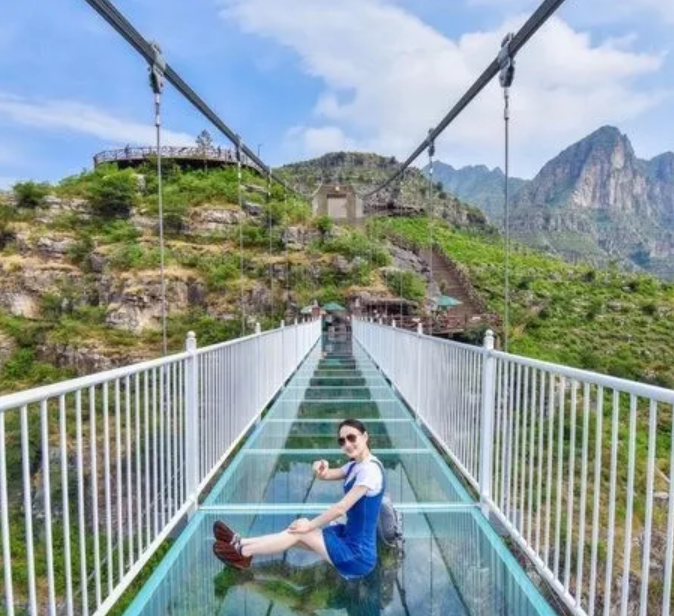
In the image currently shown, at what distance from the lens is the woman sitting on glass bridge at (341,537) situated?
210 centimetres

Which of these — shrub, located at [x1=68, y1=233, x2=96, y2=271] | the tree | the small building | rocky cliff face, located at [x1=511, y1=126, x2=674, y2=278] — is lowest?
shrub, located at [x1=68, y1=233, x2=96, y2=271]

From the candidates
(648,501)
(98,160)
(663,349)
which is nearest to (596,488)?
(648,501)

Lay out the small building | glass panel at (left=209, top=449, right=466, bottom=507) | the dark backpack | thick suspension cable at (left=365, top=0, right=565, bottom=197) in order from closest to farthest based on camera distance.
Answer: the dark backpack, glass panel at (left=209, top=449, right=466, bottom=507), thick suspension cable at (left=365, top=0, right=565, bottom=197), the small building

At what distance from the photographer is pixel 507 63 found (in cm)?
404

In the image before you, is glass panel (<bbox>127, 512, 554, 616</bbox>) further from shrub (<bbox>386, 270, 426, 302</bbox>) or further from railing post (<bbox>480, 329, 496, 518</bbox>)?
shrub (<bbox>386, 270, 426, 302</bbox>)

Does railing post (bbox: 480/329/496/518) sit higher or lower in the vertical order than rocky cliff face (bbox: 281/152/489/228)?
lower

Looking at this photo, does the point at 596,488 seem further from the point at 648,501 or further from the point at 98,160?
the point at 98,160

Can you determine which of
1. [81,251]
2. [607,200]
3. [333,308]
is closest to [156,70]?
[333,308]

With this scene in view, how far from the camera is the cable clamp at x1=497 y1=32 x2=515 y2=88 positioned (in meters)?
4.01

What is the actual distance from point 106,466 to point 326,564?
905mm

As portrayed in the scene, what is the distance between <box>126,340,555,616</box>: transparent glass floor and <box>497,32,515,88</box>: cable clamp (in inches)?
102

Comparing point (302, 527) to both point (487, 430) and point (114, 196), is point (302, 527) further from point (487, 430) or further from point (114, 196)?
point (114, 196)

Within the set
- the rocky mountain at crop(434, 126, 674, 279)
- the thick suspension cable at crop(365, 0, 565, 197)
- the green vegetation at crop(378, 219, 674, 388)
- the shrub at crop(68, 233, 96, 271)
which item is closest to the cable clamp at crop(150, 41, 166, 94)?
the thick suspension cable at crop(365, 0, 565, 197)

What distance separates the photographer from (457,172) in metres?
162
